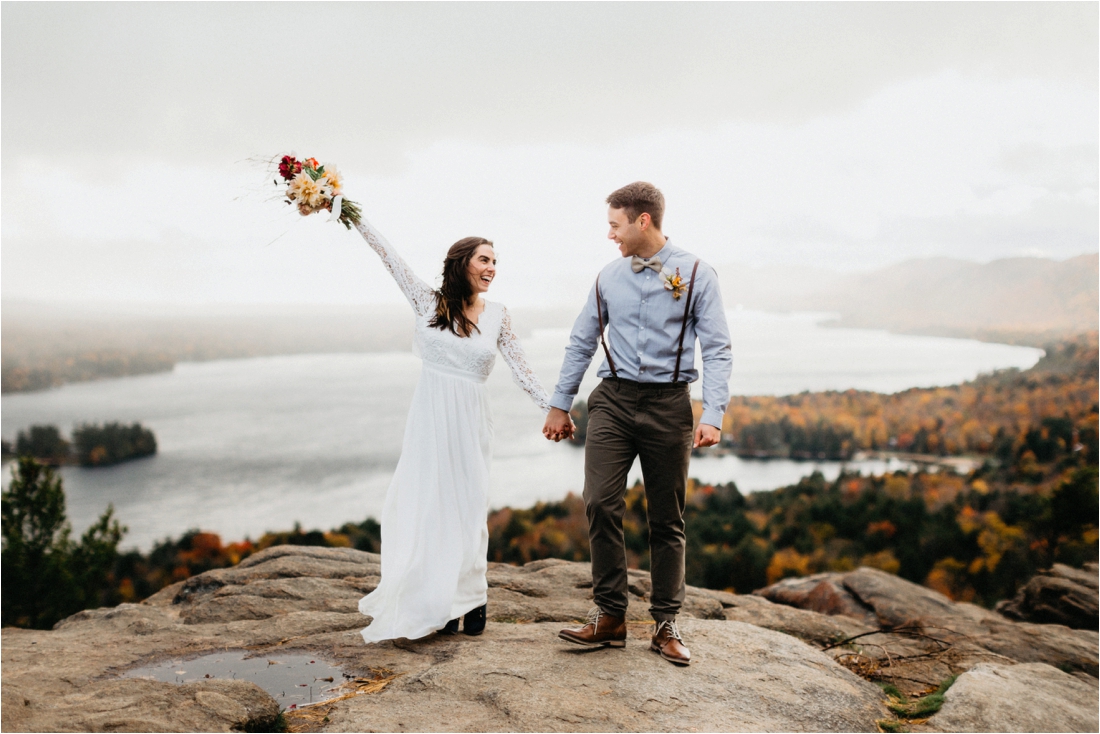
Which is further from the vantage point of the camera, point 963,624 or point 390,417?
point 390,417

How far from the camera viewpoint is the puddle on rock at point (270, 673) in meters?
3.69

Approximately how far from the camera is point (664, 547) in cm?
393

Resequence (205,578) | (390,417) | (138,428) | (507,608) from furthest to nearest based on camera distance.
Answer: (390,417), (138,428), (205,578), (507,608)

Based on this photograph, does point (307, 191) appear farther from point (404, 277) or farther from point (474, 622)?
point (474, 622)

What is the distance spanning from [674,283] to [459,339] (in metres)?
1.37

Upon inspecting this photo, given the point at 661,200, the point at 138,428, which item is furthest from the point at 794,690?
the point at 138,428

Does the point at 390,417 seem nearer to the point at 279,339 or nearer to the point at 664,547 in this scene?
the point at 279,339

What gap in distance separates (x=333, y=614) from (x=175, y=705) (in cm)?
177

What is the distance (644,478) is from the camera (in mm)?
3893

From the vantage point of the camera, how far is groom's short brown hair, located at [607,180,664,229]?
392 centimetres

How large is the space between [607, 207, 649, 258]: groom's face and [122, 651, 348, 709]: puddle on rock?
2813 millimetres

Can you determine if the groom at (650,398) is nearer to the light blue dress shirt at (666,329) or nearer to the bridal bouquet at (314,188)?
the light blue dress shirt at (666,329)

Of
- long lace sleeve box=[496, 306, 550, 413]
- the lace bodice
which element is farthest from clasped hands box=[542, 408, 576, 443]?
long lace sleeve box=[496, 306, 550, 413]

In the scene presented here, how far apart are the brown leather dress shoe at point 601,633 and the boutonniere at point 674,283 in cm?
183
